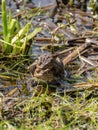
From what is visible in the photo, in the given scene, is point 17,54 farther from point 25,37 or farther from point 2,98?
point 2,98

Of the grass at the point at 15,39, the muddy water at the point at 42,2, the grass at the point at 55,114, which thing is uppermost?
the grass at the point at 15,39

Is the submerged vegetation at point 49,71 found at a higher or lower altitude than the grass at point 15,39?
lower

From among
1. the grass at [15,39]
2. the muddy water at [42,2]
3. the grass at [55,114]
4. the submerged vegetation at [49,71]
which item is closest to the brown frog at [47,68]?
Result: the submerged vegetation at [49,71]

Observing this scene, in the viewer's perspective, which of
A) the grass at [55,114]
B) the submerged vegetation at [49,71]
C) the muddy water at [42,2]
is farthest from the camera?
the muddy water at [42,2]

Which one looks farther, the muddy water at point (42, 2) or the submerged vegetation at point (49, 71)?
the muddy water at point (42, 2)

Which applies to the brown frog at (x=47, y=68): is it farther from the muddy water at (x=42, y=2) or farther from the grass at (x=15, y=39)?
the muddy water at (x=42, y=2)

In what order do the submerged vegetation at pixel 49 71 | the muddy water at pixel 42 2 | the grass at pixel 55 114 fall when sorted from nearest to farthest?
the grass at pixel 55 114 < the submerged vegetation at pixel 49 71 < the muddy water at pixel 42 2

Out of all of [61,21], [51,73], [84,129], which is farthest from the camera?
[61,21]

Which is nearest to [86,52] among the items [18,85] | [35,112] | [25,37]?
[25,37]

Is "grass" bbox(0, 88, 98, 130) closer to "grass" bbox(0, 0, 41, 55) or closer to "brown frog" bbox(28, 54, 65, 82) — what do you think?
"brown frog" bbox(28, 54, 65, 82)
